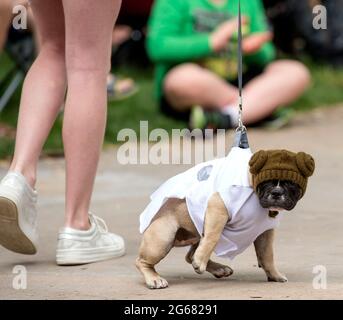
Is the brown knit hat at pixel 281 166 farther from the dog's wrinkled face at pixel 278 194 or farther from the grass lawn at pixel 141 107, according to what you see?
the grass lawn at pixel 141 107

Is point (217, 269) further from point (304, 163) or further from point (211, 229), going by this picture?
point (304, 163)

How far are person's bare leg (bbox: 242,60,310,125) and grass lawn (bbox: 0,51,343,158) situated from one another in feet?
1.85

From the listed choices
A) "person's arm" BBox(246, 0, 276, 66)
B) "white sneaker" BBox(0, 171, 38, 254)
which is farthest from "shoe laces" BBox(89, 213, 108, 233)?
"person's arm" BBox(246, 0, 276, 66)

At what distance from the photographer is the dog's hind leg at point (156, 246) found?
4090 millimetres

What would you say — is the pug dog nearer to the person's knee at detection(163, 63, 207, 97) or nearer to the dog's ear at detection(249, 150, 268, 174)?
the dog's ear at detection(249, 150, 268, 174)

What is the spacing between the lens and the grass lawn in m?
8.33

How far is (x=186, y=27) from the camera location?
29.3 feet

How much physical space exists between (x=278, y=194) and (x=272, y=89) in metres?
5.26

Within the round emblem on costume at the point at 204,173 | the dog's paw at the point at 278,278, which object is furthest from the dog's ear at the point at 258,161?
the dog's paw at the point at 278,278

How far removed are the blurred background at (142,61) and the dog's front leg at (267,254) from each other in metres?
3.92

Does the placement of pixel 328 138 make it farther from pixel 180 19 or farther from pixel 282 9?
pixel 282 9

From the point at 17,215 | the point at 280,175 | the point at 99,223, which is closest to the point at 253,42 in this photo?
the point at 99,223

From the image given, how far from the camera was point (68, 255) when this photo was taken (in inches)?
179
